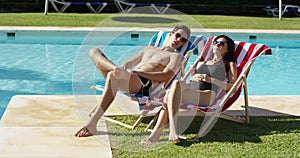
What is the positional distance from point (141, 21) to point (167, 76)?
31.1 feet

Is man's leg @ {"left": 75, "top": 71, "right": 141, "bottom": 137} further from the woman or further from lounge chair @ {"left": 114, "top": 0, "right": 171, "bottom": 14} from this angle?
lounge chair @ {"left": 114, "top": 0, "right": 171, "bottom": 14}

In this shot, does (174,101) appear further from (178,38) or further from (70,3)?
(70,3)

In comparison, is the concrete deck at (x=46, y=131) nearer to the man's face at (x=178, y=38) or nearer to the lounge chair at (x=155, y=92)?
the lounge chair at (x=155, y=92)

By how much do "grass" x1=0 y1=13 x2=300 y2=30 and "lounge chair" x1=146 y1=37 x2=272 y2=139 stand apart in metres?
7.22

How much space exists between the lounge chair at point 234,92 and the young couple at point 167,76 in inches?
3.6

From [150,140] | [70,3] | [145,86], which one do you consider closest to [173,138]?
[150,140]

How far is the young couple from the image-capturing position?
15.5 ft

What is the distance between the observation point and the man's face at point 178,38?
5.36 metres

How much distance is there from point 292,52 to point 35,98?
688 centimetres

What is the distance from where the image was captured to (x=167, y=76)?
17.2 ft

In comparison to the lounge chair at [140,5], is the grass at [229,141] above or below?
above

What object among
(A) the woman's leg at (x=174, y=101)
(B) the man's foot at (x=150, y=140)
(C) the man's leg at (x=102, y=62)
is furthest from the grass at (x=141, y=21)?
(B) the man's foot at (x=150, y=140)

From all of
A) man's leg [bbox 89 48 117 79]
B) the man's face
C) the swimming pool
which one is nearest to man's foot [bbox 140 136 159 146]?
man's leg [bbox 89 48 117 79]

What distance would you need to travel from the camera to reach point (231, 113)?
5.74 m
